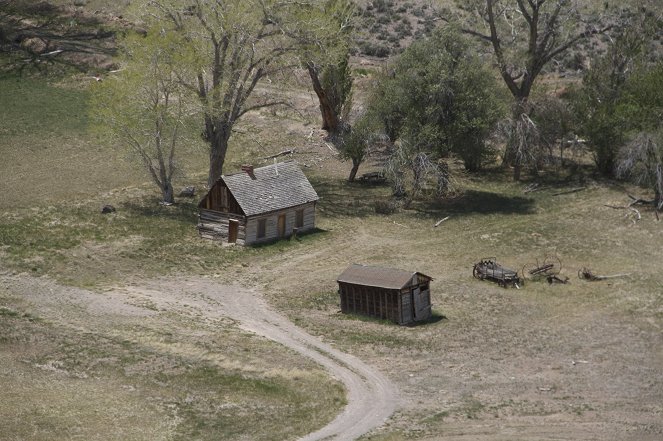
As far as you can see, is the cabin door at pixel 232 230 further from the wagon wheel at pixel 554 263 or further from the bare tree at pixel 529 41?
the bare tree at pixel 529 41

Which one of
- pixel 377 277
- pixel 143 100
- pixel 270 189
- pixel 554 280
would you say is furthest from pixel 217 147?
pixel 554 280

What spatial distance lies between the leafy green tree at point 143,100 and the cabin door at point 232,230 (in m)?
6.63

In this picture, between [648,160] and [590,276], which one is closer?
[590,276]

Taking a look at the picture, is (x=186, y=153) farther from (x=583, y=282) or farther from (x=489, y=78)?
(x=583, y=282)

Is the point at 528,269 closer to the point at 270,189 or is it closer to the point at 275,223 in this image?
the point at 275,223

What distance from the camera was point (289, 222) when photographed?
57.2m

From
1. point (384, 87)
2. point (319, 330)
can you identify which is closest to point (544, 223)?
point (384, 87)

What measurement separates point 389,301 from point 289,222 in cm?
1213

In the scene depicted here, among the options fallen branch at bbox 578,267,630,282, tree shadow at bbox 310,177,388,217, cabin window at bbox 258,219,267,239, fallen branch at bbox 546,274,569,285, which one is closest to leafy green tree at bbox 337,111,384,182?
tree shadow at bbox 310,177,388,217

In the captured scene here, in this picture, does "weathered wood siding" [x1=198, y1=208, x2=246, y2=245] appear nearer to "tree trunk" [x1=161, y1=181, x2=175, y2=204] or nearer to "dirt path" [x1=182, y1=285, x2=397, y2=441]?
"tree trunk" [x1=161, y1=181, x2=175, y2=204]

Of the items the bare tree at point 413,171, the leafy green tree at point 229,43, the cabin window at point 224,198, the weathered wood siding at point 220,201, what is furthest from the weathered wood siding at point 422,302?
the leafy green tree at point 229,43

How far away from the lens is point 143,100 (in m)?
60.0

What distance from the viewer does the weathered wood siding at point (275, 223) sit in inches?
2179

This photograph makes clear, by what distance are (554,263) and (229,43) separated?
69.7ft
